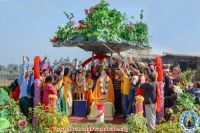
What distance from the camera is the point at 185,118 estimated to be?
373 inches

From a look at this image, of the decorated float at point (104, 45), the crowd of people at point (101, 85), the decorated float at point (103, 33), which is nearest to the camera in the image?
the decorated float at point (104, 45)

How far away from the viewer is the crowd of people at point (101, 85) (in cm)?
935

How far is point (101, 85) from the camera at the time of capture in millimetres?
11734

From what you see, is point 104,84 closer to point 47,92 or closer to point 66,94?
point 66,94

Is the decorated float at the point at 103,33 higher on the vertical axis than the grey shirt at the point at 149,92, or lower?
higher

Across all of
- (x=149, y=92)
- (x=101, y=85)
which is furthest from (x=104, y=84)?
(x=149, y=92)

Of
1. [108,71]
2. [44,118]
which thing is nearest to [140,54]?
[108,71]

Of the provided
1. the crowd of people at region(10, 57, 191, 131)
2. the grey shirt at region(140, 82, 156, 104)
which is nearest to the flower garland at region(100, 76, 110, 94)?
the crowd of people at region(10, 57, 191, 131)

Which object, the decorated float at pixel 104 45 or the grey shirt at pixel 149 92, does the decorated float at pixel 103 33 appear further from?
the grey shirt at pixel 149 92

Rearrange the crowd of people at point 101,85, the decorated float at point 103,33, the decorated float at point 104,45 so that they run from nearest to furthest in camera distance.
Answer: the decorated float at point 104,45
the crowd of people at point 101,85
the decorated float at point 103,33

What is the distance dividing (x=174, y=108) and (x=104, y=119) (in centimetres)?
218

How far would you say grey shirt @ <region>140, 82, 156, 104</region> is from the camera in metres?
9.14

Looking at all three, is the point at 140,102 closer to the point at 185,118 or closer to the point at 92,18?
the point at 185,118

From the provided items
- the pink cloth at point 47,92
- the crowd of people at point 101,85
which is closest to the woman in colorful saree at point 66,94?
the crowd of people at point 101,85
